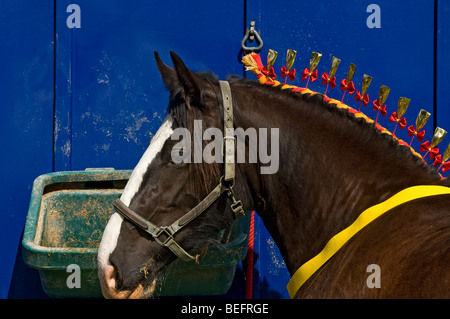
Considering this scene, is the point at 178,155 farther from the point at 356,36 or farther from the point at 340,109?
the point at 356,36

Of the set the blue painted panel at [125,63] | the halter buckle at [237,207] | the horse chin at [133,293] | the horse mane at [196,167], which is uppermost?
the blue painted panel at [125,63]

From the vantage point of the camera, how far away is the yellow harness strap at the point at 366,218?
168 centimetres

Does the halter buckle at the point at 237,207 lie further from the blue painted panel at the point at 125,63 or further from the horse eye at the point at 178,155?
the blue painted panel at the point at 125,63

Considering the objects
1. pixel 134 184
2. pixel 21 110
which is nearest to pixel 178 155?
pixel 134 184

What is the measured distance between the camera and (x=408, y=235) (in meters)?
1.59

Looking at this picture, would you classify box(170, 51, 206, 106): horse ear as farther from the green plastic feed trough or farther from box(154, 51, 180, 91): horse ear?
the green plastic feed trough

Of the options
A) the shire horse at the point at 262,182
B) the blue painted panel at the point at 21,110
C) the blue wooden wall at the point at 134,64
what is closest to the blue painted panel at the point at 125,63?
the blue wooden wall at the point at 134,64

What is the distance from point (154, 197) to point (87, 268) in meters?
0.77

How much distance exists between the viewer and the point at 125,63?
317 cm

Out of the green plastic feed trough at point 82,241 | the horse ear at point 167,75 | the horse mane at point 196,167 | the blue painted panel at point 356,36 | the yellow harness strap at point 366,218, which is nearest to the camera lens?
the yellow harness strap at point 366,218

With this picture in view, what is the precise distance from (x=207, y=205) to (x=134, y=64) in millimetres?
1672

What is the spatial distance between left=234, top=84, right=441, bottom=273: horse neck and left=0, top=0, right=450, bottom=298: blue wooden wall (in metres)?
1.29

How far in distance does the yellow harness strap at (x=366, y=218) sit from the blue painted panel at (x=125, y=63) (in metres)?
1.67
